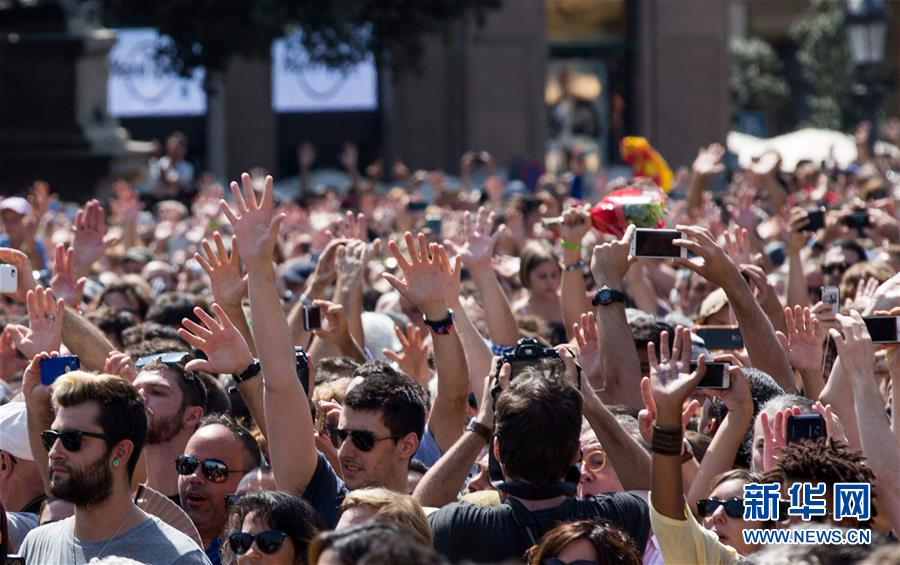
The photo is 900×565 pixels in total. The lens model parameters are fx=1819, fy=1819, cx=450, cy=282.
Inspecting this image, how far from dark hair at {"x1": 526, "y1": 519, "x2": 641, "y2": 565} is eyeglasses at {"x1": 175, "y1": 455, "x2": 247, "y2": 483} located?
5.47 feet

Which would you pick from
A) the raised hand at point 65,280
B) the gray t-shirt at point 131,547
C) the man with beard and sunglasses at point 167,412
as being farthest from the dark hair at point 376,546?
the raised hand at point 65,280

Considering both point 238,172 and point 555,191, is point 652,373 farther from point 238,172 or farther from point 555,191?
point 238,172

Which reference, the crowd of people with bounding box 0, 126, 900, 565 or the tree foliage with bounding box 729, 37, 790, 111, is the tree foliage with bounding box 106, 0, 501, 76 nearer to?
the crowd of people with bounding box 0, 126, 900, 565

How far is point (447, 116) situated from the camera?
111 feet

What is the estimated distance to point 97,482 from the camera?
532 cm

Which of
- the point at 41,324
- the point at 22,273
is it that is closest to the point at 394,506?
the point at 41,324

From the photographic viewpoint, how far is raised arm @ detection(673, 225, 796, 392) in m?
6.58

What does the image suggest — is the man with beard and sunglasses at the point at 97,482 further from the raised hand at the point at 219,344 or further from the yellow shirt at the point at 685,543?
the yellow shirt at the point at 685,543

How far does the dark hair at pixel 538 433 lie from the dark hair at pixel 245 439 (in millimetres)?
Result: 1269

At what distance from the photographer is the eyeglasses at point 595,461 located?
588cm

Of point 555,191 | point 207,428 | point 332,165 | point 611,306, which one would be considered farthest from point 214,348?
point 332,165

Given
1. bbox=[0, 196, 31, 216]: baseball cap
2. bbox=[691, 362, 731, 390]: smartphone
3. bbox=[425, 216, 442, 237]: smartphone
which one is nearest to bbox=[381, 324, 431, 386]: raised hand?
bbox=[691, 362, 731, 390]: smartphone

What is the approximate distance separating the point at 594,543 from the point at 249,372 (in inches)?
77.0

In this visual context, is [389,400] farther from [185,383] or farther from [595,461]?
[185,383]
